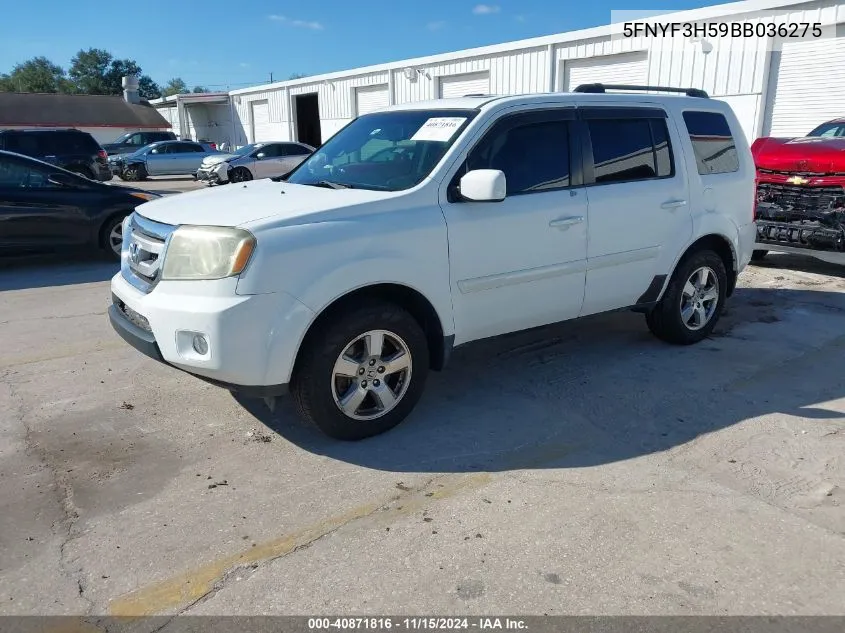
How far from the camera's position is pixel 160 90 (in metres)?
111

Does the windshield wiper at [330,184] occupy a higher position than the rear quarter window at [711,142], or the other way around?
the rear quarter window at [711,142]

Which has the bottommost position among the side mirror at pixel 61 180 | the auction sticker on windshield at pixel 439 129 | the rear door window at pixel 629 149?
the side mirror at pixel 61 180

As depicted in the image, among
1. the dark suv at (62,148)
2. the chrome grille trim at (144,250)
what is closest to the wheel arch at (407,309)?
the chrome grille trim at (144,250)

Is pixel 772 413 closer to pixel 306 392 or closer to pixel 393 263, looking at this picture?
pixel 393 263

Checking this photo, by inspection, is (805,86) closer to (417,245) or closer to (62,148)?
(417,245)

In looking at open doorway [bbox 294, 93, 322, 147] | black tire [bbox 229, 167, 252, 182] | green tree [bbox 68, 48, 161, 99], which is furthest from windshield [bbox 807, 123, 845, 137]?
green tree [bbox 68, 48, 161, 99]

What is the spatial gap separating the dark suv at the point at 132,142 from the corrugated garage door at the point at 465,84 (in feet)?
41.8

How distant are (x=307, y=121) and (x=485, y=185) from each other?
31809 millimetres

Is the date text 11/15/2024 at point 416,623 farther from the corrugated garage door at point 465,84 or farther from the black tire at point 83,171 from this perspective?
the corrugated garage door at point 465,84

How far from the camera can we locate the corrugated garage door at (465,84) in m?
21.7

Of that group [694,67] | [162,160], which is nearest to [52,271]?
[694,67]

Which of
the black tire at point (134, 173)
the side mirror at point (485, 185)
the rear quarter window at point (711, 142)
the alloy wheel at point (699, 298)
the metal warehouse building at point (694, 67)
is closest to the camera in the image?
the side mirror at point (485, 185)

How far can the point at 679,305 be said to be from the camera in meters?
5.39

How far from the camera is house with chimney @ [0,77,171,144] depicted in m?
41.0
